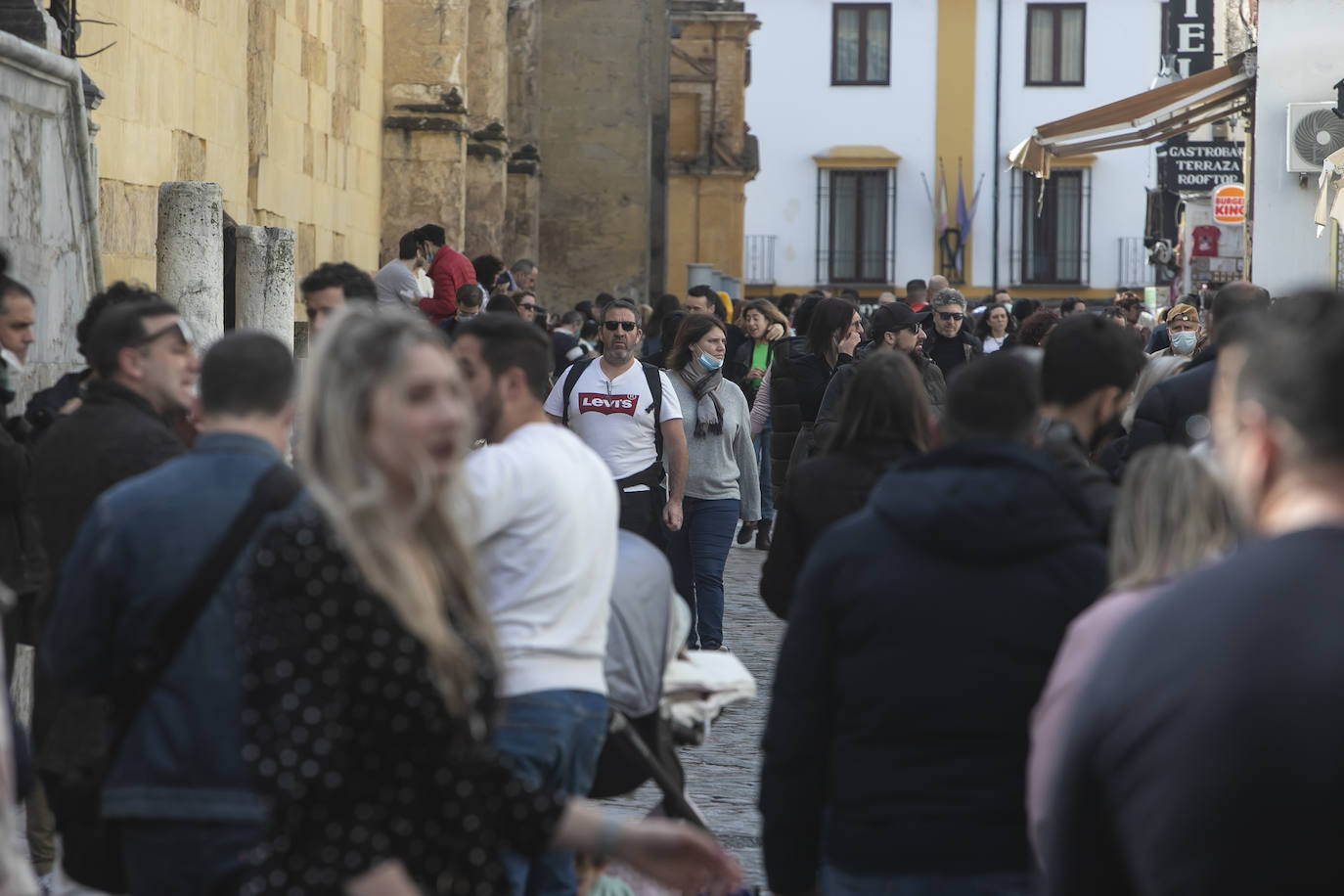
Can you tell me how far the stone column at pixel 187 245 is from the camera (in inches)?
337

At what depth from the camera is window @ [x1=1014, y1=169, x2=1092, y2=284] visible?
51.2m

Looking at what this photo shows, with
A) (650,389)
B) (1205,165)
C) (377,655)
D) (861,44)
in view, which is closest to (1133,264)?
(861,44)

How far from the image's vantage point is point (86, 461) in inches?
184

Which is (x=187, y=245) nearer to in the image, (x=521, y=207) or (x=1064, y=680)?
(x=1064, y=680)

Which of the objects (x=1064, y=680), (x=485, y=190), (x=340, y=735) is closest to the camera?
(x=340, y=735)

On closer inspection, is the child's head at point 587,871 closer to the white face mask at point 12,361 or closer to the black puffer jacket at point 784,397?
the white face mask at point 12,361

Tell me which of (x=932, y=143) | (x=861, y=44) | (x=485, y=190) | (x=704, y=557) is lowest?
(x=704, y=557)

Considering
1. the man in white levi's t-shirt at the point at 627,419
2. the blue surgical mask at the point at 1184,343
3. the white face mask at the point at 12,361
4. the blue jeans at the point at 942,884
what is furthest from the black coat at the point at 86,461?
the blue surgical mask at the point at 1184,343

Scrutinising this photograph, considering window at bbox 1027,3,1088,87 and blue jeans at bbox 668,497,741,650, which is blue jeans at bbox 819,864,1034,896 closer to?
blue jeans at bbox 668,497,741,650

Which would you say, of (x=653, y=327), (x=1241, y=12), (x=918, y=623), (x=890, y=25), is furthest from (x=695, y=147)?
(x=918, y=623)

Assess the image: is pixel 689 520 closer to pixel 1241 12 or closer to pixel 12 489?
pixel 12 489

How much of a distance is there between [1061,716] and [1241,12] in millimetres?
23891

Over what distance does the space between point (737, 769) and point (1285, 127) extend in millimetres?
14468

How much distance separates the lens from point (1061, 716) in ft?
10.5
